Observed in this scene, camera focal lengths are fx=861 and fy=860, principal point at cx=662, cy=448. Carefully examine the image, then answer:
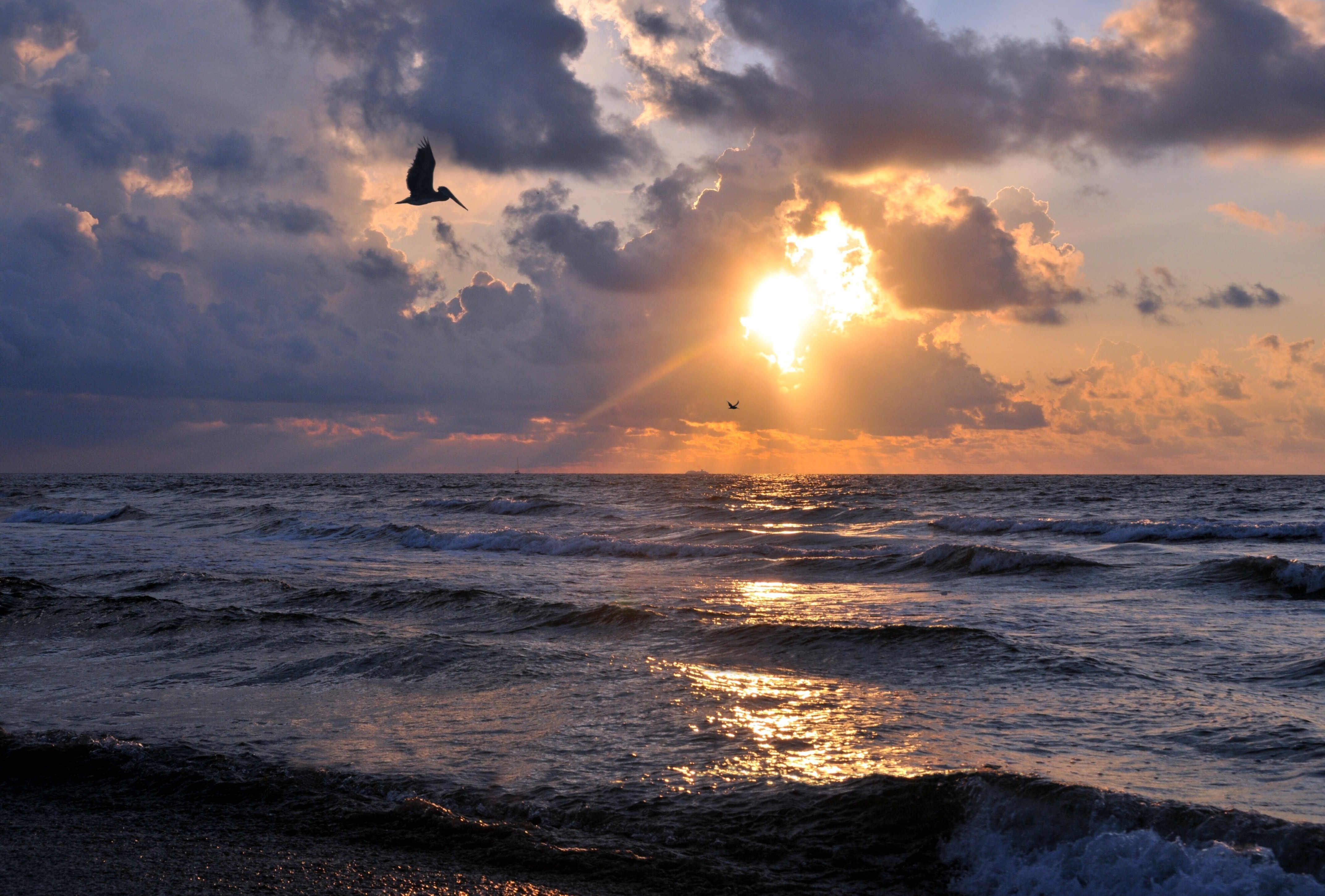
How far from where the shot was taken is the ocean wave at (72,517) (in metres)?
42.6

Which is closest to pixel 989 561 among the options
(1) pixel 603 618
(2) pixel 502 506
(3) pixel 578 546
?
(1) pixel 603 618

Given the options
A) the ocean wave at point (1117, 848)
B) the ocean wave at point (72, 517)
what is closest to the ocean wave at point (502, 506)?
the ocean wave at point (72, 517)

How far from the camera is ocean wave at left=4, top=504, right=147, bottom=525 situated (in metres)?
42.6

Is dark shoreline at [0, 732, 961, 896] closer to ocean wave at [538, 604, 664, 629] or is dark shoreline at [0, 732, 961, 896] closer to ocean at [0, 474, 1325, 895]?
ocean at [0, 474, 1325, 895]

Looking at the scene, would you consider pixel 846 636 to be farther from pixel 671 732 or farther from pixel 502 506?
pixel 502 506

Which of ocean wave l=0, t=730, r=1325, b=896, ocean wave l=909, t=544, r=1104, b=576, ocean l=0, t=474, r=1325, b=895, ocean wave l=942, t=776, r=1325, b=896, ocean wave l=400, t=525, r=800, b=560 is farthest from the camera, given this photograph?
ocean wave l=400, t=525, r=800, b=560

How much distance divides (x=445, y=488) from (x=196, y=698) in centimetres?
8233

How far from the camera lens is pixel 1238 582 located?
58.3 feet

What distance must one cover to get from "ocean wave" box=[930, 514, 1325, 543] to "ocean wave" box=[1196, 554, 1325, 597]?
1009 centimetres

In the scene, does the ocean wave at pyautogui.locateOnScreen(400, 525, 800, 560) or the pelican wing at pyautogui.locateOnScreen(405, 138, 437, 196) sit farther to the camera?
the ocean wave at pyautogui.locateOnScreen(400, 525, 800, 560)

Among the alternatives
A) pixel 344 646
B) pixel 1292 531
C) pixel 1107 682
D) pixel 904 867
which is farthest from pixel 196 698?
pixel 1292 531

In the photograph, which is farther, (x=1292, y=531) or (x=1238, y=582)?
(x=1292, y=531)

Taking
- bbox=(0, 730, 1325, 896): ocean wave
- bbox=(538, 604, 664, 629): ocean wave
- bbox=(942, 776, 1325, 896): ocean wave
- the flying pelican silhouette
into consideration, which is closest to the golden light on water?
bbox=(0, 730, 1325, 896): ocean wave

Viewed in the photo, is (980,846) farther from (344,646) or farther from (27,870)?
(344,646)
